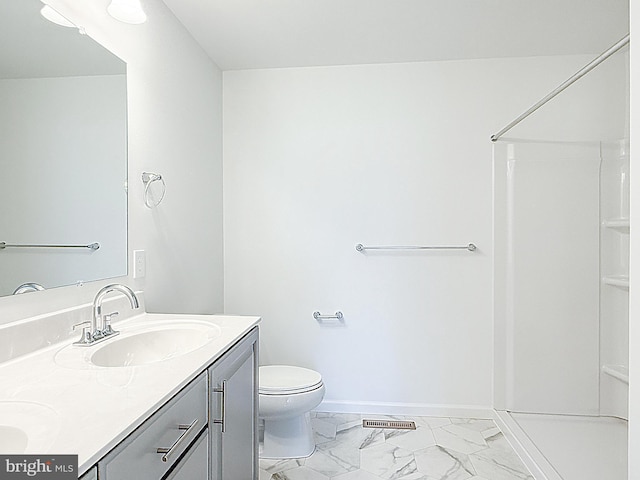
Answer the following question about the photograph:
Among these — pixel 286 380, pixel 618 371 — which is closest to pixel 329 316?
pixel 286 380

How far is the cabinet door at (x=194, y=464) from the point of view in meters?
0.97

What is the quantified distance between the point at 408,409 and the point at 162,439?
2111 millimetres

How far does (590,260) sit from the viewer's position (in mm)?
2006

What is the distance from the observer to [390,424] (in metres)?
2.54

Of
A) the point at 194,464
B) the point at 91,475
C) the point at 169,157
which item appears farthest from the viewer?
the point at 169,157

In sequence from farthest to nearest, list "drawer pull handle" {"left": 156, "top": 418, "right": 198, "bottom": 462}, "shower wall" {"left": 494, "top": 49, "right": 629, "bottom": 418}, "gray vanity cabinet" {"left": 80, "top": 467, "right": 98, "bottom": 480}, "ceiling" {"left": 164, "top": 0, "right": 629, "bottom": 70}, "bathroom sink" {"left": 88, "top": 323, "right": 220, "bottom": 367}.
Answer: "ceiling" {"left": 164, "top": 0, "right": 629, "bottom": 70}, "shower wall" {"left": 494, "top": 49, "right": 629, "bottom": 418}, "bathroom sink" {"left": 88, "top": 323, "right": 220, "bottom": 367}, "drawer pull handle" {"left": 156, "top": 418, "right": 198, "bottom": 462}, "gray vanity cabinet" {"left": 80, "top": 467, "right": 98, "bottom": 480}

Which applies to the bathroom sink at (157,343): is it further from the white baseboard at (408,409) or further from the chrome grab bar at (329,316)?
the white baseboard at (408,409)

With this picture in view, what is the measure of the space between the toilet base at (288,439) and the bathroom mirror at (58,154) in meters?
1.17

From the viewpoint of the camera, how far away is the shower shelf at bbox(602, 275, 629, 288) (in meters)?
Result: 1.78

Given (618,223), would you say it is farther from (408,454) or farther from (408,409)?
(408,409)

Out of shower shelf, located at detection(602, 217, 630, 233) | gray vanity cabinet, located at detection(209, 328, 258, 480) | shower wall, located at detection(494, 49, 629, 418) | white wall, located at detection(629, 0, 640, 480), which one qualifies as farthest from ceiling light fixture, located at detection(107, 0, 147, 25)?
shower shelf, located at detection(602, 217, 630, 233)

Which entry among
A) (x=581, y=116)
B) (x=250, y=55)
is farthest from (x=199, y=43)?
(x=581, y=116)

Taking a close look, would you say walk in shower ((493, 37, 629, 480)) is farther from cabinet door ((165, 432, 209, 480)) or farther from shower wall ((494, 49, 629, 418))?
cabinet door ((165, 432, 209, 480))

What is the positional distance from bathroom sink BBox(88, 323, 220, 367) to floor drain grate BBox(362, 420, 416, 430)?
1460 millimetres
